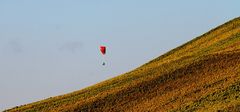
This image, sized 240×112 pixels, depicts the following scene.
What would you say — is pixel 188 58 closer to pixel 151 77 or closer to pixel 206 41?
pixel 151 77

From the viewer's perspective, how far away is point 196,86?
201 ft

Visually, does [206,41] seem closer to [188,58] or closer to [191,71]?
[188,58]

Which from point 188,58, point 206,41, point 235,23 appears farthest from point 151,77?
point 235,23

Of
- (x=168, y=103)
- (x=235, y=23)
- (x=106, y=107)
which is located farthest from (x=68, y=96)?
(x=235, y=23)

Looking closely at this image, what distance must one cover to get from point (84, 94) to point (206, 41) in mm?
29454

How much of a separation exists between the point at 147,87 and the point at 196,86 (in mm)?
6811

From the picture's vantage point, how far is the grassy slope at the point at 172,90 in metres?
55.6

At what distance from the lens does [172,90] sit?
62.8 metres

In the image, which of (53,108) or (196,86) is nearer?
(196,86)

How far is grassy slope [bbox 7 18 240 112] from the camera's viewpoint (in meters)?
55.6

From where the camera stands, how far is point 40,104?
73000 millimetres

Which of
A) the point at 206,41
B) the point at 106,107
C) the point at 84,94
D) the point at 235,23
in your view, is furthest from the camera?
the point at 235,23

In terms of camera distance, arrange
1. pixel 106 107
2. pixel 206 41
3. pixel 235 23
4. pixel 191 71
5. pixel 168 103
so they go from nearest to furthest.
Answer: pixel 168 103 < pixel 106 107 < pixel 191 71 < pixel 206 41 < pixel 235 23

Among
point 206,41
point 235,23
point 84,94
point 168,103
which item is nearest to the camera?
point 168,103
